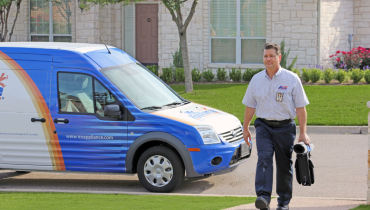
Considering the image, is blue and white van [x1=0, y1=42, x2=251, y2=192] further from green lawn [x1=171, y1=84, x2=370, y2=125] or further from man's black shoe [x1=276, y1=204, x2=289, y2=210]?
green lawn [x1=171, y1=84, x2=370, y2=125]

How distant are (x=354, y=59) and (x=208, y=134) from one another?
46.5 feet

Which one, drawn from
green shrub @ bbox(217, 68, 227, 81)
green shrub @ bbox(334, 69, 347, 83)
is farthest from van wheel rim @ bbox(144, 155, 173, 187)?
green shrub @ bbox(217, 68, 227, 81)

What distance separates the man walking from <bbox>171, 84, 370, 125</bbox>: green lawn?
7.11m

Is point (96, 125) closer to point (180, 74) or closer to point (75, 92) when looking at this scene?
point (75, 92)

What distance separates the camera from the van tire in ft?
23.0

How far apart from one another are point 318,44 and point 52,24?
10.9 m

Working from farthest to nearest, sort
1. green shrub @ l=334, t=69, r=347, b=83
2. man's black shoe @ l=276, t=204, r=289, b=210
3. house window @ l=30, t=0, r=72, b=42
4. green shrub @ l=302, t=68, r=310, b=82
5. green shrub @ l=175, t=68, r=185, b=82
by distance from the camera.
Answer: house window @ l=30, t=0, r=72, b=42 < green shrub @ l=175, t=68, r=185, b=82 < green shrub @ l=302, t=68, r=310, b=82 < green shrub @ l=334, t=69, r=347, b=83 < man's black shoe @ l=276, t=204, r=289, b=210

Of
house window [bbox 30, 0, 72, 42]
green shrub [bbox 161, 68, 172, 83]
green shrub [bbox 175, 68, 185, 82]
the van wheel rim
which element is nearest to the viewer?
the van wheel rim

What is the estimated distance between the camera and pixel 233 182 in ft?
25.6

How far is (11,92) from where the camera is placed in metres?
7.50

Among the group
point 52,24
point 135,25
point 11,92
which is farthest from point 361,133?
point 52,24

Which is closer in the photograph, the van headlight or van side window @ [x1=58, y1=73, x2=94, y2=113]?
the van headlight

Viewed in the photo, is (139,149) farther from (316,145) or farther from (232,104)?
(232,104)

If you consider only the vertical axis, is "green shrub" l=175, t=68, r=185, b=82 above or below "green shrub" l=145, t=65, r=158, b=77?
below
